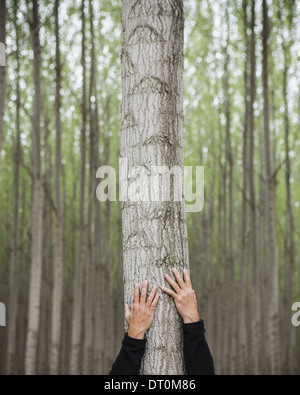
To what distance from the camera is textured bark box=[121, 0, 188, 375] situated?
1854 mm

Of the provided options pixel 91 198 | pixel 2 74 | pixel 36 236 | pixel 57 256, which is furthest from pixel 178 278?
pixel 91 198

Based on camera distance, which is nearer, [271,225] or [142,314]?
[142,314]

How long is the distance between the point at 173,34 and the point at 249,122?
18.7 ft

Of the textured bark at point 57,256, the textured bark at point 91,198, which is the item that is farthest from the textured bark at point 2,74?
the textured bark at point 91,198

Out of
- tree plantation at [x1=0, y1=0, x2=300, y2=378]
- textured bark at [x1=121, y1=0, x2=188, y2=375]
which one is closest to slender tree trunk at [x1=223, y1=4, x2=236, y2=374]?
tree plantation at [x1=0, y1=0, x2=300, y2=378]

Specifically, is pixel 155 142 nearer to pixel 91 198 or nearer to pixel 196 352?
pixel 196 352

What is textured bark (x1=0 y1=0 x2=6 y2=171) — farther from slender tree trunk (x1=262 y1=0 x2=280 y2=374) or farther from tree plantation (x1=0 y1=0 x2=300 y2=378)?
slender tree trunk (x1=262 y1=0 x2=280 y2=374)

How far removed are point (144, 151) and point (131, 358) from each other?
36.0 inches

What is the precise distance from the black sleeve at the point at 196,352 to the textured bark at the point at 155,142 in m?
0.04

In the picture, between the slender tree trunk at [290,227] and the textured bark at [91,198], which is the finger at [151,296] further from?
the slender tree trunk at [290,227]

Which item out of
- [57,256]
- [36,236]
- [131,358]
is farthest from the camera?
[57,256]

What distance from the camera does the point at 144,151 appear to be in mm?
1946

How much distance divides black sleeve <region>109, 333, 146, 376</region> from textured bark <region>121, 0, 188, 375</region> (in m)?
0.06
